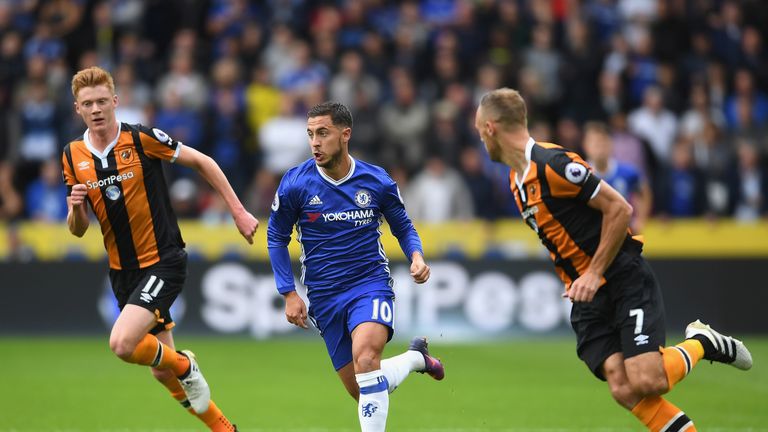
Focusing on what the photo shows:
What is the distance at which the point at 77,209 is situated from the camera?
7.98 metres

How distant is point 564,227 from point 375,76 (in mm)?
11130

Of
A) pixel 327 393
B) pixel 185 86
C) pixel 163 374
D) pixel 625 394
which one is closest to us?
pixel 625 394

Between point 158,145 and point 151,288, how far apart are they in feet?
3.51

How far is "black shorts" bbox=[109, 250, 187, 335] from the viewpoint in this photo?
321 inches

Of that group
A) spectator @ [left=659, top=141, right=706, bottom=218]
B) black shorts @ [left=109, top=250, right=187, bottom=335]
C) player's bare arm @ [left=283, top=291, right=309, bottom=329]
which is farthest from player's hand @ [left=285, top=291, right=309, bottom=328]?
spectator @ [left=659, top=141, right=706, bottom=218]

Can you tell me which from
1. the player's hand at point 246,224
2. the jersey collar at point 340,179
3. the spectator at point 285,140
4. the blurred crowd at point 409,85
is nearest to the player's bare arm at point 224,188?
the player's hand at point 246,224

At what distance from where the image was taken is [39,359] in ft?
46.0

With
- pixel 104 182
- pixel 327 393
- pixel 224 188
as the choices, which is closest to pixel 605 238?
pixel 224 188

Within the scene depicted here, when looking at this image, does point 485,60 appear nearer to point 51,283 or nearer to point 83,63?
point 83,63

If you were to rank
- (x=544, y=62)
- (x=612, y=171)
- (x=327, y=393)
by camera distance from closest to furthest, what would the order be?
(x=327, y=393) < (x=612, y=171) < (x=544, y=62)

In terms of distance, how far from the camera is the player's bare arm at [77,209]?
7.85 metres

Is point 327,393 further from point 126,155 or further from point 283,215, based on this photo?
point 126,155

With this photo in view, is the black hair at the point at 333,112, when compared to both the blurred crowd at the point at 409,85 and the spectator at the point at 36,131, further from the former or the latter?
the spectator at the point at 36,131

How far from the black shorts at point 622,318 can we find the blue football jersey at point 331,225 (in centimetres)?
141
